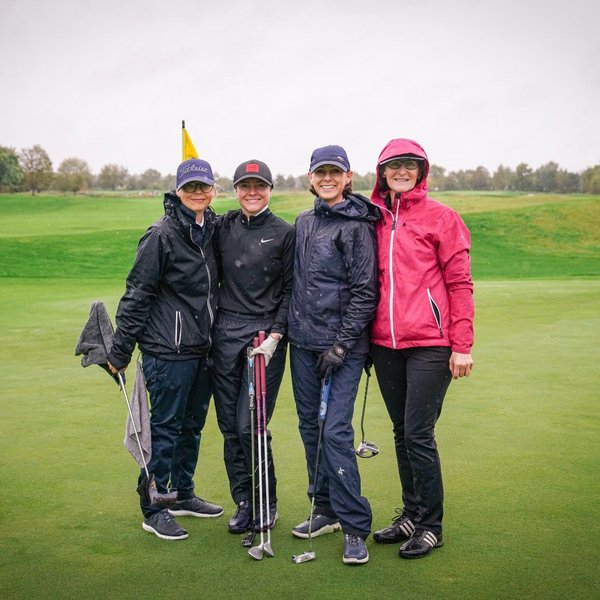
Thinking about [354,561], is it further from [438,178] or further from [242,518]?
[438,178]

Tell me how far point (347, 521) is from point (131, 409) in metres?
1.43

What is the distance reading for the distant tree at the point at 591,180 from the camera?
204 ft

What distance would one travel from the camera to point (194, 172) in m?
4.47

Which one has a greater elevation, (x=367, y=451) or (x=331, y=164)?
(x=331, y=164)

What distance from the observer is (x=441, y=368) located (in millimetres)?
4109

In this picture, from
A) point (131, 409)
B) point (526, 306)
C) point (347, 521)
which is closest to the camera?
point (347, 521)

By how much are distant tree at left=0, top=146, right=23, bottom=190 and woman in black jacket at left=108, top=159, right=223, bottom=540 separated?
61330 mm

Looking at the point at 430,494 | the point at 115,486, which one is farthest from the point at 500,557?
the point at 115,486


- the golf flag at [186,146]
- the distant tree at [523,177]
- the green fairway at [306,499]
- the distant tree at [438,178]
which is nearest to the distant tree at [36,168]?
the distant tree at [438,178]

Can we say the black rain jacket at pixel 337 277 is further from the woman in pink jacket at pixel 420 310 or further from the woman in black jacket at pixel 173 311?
the woman in black jacket at pixel 173 311

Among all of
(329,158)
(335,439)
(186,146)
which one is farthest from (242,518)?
(186,146)

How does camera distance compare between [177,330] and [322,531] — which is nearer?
[322,531]

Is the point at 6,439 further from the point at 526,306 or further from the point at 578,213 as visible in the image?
the point at 578,213

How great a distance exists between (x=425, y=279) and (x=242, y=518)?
1.71 metres
